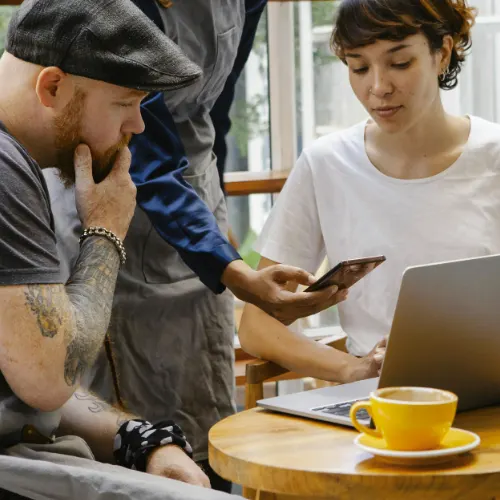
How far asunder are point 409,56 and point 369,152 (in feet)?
0.73

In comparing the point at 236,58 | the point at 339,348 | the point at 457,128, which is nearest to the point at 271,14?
the point at 236,58

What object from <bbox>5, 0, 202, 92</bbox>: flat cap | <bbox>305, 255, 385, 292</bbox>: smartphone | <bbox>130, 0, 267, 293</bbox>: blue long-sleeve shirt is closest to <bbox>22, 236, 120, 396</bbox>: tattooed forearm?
<bbox>5, 0, 202, 92</bbox>: flat cap

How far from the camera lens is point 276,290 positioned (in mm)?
2010

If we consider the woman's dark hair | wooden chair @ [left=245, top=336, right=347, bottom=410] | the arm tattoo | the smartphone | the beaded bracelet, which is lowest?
wooden chair @ [left=245, top=336, right=347, bottom=410]

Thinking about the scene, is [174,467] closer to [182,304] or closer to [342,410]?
[342,410]

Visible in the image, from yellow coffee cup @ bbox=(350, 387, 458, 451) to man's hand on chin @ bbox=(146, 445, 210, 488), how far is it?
0.33 meters

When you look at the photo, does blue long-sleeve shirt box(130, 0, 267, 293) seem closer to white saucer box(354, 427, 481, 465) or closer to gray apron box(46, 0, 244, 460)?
gray apron box(46, 0, 244, 460)

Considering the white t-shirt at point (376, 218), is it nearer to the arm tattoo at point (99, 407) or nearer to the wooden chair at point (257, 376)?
the wooden chair at point (257, 376)

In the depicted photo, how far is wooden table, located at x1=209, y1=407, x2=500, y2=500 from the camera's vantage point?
121 cm

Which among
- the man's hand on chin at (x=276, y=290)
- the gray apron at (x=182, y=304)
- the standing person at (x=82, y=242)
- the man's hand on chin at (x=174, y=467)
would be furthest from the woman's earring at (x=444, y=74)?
the man's hand on chin at (x=174, y=467)

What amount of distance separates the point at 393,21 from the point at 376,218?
390 mm

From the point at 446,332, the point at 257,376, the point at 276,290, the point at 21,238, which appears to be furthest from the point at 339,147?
the point at 21,238

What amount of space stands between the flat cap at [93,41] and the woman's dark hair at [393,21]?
0.70 metres

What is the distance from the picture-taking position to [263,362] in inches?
78.4
